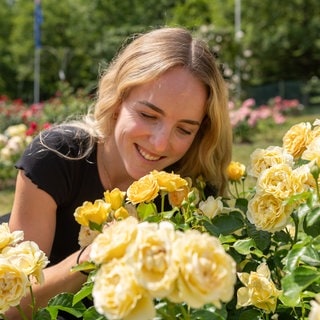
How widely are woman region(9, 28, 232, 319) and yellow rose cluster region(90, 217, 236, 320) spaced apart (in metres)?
0.89

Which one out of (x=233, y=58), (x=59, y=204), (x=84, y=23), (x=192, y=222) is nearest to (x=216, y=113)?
(x=59, y=204)

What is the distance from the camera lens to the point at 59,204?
2107 millimetres

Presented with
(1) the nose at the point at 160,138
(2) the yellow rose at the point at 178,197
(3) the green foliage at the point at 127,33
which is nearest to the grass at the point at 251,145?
(1) the nose at the point at 160,138

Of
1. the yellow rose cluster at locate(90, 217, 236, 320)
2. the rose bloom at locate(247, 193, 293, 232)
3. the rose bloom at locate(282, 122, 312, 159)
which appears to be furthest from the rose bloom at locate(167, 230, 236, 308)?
the rose bloom at locate(282, 122, 312, 159)

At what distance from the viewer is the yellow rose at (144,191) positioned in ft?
4.16

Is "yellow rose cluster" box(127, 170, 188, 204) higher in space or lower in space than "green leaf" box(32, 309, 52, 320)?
higher

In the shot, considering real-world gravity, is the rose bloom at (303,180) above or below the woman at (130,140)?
above

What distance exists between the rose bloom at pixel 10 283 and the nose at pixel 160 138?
829 millimetres

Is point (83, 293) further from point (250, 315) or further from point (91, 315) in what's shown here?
point (250, 315)

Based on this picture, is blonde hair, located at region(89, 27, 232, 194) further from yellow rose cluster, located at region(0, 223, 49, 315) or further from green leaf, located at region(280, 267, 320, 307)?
green leaf, located at region(280, 267, 320, 307)

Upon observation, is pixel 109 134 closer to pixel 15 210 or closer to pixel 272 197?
pixel 15 210

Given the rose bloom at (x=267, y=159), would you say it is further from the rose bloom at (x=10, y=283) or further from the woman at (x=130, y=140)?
the rose bloom at (x=10, y=283)

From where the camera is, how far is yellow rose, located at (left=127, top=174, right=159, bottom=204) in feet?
4.16

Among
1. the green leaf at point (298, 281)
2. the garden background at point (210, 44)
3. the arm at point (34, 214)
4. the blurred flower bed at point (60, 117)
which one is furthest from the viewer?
the garden background at point (210, 44)
